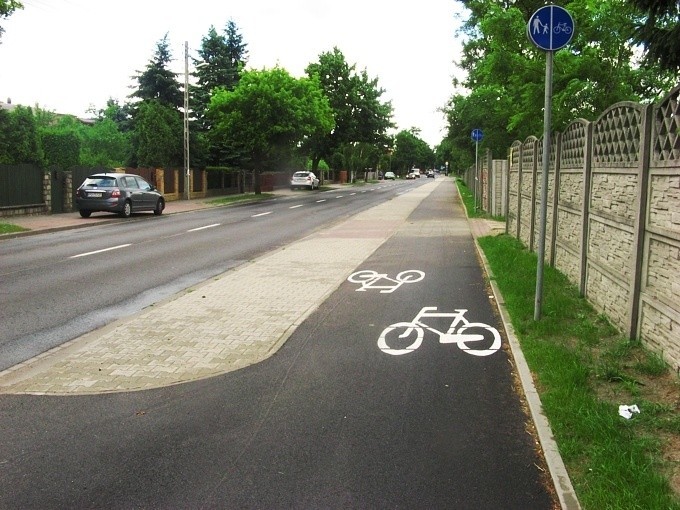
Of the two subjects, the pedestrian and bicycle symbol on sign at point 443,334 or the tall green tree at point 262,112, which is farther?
the tall green tree at point 262,112

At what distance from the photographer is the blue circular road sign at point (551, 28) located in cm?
682

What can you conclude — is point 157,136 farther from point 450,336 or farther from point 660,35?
point 660,35

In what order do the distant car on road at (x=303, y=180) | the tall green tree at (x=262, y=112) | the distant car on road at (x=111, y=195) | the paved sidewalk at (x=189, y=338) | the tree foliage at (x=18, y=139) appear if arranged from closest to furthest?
1. the paved sidewalk at (x=189, y=338)
2. the distant car on road at (x=111, y=195)
3. the tree foliage at (x=18, y=139)
4. the tall green tree at (x=262, y=112)
5. the distant car on road at (x=303, y=180)

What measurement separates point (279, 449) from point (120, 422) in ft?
3.99

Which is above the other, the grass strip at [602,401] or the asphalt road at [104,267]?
the grass strip at [602,401]

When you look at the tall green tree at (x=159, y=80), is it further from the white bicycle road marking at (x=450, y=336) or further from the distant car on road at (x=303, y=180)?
the white bicycle road marking at (x=450, y=336)

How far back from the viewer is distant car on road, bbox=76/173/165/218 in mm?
23922

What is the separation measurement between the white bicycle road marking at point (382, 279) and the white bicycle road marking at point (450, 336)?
2019mm

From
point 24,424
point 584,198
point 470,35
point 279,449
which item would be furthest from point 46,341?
point 470,35

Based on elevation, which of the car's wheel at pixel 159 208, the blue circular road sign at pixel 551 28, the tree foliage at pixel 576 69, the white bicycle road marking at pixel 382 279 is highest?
the tree foliage at pixel 576 69

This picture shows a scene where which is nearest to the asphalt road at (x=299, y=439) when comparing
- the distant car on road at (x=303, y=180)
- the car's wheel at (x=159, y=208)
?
the car's wheel at (x=159, y=208)

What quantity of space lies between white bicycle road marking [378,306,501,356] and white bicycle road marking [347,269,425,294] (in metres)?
2.02

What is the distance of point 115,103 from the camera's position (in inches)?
3499

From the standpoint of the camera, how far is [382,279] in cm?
1070
